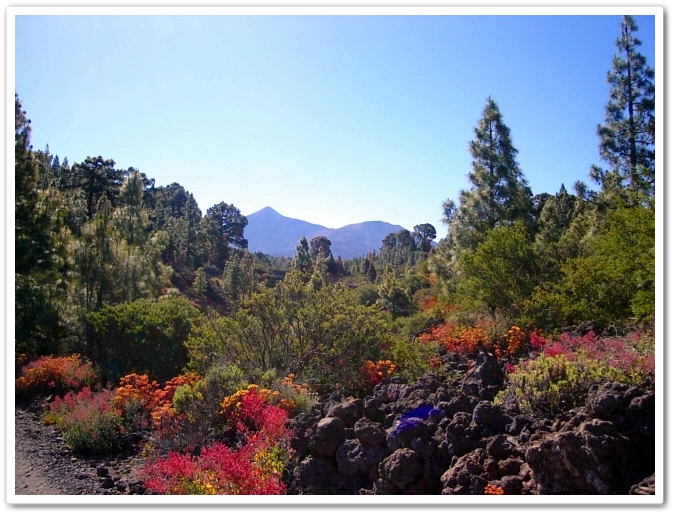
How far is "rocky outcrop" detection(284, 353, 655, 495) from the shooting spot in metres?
3.70

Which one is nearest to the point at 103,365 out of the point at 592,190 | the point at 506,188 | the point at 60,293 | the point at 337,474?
the point at 60,293

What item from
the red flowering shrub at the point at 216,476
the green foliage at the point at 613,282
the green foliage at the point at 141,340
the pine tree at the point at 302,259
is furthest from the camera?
the pine tree at the point at 302,259

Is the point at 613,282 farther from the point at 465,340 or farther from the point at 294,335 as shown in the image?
the point at 294,335

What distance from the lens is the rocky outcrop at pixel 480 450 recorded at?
370cm

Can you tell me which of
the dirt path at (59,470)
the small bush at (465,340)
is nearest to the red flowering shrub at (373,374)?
the small bush at (465,340)

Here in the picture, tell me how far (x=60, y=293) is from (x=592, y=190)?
613 inches

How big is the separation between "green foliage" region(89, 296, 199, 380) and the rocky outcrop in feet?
21.5

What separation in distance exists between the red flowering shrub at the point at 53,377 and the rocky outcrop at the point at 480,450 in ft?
21.3

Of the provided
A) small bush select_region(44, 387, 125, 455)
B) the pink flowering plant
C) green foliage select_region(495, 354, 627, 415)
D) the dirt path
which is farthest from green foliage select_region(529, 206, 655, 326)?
small bush select_region(44, 387, 125, 455)

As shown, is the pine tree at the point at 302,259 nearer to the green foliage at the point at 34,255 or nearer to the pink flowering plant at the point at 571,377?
the green foliage at the point at 34,255

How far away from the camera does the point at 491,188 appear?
54.9 feet

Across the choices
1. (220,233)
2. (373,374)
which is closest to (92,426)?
(373,374)

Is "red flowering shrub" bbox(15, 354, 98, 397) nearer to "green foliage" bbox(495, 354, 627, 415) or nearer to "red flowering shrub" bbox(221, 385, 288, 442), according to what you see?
"red flowering shrub" bbox(221, 385, 288, 442)
